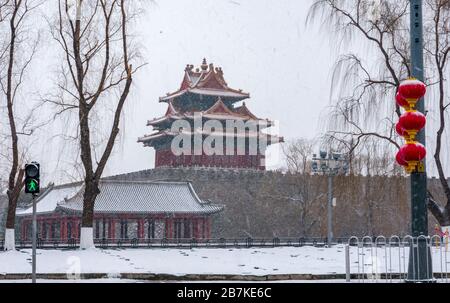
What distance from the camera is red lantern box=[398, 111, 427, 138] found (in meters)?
7.89

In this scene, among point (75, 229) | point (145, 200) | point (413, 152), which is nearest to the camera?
point (413, 152)

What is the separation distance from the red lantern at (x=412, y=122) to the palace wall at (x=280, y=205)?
30.3 metres

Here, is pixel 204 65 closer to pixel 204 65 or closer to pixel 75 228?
pixel 204 65

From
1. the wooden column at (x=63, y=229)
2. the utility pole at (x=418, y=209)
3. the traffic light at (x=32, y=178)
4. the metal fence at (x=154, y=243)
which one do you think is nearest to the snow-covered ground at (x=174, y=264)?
the utility pole at (x=418, y=209)

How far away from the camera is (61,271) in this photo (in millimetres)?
14172

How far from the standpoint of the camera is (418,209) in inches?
325

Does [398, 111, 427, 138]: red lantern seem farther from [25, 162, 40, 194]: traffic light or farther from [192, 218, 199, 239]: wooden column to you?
[192, 218, 199, 239]: wooden column

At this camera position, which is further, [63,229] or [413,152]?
[63,229]

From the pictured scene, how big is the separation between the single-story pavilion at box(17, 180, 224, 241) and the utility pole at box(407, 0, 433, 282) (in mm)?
23846

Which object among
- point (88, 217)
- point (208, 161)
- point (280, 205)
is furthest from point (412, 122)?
point (208, 161)

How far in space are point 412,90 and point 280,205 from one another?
33688mm
